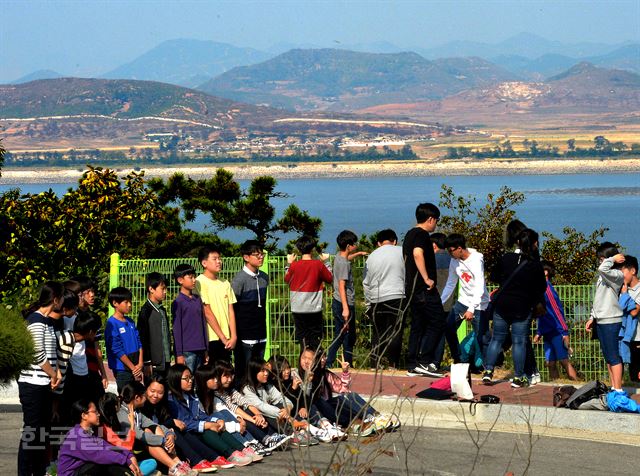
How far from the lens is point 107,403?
Answer: 26.2 ft

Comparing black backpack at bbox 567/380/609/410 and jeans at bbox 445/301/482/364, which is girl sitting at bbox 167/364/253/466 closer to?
black backpack at bbox 567/380/609/410

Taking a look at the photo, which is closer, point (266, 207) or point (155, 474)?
point (155, 474)

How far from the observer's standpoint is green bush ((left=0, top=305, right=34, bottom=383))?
5785 mm

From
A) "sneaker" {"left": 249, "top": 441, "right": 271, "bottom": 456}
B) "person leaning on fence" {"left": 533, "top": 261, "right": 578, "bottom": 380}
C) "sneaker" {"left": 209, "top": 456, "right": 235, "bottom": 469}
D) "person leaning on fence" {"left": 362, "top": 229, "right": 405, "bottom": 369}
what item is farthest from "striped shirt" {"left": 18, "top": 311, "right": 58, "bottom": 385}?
"person leaning on fence" {"left": 533, "top": 261, "right": 578, "bottom": 380}

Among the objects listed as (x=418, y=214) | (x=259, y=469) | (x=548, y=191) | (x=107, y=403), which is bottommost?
(x=548, y=191)

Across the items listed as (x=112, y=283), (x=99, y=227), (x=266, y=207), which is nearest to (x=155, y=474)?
(x=112, y=283)

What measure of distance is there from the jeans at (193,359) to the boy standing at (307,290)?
148 cm

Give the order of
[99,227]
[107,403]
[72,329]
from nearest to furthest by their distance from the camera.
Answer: [107,403] < [72,329] < [99,227]

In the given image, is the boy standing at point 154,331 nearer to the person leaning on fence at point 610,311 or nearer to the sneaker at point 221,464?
the sneaker at point 221,464

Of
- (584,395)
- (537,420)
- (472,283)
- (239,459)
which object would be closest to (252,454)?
(239,459)

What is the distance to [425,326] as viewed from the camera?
11.7m

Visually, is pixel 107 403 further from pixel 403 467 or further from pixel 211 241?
pixel 211 241

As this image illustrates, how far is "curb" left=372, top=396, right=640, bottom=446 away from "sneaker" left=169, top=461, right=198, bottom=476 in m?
1.76

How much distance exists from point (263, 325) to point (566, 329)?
9.20ft
